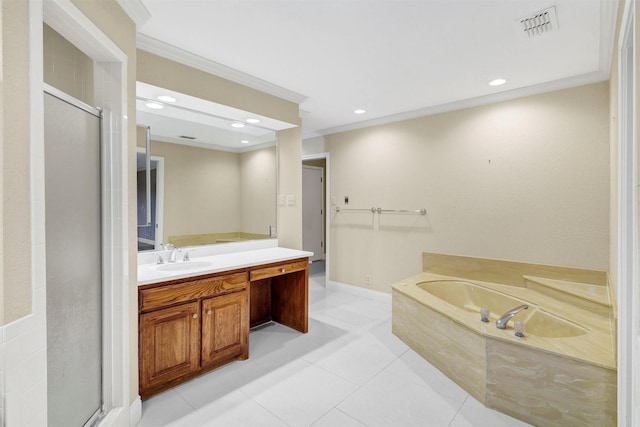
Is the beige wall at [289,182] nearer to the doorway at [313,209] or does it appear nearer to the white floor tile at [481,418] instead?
the white floor tile at [481,418]

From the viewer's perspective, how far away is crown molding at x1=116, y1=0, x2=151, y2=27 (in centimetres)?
163

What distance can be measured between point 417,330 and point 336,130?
2945mm

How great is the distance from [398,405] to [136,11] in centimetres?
284

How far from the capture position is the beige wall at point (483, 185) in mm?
2676

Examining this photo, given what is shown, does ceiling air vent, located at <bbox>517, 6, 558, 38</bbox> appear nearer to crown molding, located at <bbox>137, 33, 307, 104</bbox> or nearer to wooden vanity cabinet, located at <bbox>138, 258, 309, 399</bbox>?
crown molding, located at <bbox>137, 33, 307, 104</bbox>

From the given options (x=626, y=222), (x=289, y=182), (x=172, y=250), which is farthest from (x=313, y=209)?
(x=626, y=222)

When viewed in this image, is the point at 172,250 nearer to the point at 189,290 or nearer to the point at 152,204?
the point at 152,204

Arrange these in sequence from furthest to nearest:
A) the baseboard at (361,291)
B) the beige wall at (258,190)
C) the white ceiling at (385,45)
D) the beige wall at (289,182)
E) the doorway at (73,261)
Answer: the baseboard at (361,291), the beige wall at (289,182), the beige wall at (258,190), the white ceiling at (385,45), the doorway at (73,261)

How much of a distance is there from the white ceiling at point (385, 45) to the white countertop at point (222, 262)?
159cm

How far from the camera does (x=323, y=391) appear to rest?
2102 millimetres

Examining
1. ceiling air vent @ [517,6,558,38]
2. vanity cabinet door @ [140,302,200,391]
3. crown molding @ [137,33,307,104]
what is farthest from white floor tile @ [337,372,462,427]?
crown molding @ [137,33,307,104]

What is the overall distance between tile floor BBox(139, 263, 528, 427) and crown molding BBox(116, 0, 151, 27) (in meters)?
2.33

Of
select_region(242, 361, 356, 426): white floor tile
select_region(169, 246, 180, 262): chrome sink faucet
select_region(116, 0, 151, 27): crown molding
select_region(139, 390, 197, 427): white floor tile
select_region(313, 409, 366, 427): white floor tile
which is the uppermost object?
select_region(116, 0, 151, 27): crown molding

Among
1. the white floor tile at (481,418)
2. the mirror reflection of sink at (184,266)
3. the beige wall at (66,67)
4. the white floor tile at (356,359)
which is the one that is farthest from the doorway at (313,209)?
the beige wall at (66,67)
